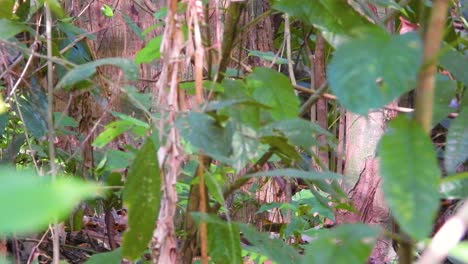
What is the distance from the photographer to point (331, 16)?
0.84 meters

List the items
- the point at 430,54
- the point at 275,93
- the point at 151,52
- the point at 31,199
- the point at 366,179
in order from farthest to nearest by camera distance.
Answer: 1. the point at 366,179
2. the point at 151,52
3. the point at 275,93
4. the point at 430,54
5. the point at 31,199

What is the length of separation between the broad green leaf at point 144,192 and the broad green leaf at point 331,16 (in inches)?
10.1

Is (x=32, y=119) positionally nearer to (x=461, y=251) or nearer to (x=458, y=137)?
(x=458, y=137)

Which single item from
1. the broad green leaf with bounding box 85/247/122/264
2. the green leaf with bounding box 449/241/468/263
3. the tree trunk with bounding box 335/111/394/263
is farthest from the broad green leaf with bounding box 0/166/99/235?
the tree trunk with bounding box 335/111/394/263

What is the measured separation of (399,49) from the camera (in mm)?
534

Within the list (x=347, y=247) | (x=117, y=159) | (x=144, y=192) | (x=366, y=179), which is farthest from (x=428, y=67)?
(x=366, y=179)

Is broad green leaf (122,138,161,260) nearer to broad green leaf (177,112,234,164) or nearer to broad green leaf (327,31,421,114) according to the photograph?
broad green leaf (177,112,234,164)

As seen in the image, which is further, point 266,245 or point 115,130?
point 115,130

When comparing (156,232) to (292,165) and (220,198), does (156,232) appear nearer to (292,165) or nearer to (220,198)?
(220,198)

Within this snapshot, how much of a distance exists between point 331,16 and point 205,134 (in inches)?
9.9

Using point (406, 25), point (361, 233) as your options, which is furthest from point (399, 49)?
point (406, 25)

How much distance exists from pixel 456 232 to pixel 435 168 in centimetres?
11

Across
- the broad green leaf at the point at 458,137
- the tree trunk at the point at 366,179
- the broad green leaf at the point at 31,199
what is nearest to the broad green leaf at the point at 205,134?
the broad green leaf at the point at 458,137

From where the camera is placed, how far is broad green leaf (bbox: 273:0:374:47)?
2.75 ft
